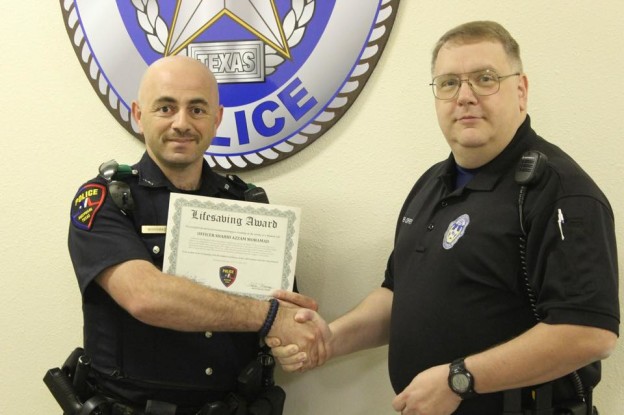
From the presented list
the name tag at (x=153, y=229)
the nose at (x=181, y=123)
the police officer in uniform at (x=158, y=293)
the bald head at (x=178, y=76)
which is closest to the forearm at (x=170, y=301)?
the police officer in uniform at (x=158, y=293)

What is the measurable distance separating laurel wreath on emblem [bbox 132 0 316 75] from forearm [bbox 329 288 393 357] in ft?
2.42

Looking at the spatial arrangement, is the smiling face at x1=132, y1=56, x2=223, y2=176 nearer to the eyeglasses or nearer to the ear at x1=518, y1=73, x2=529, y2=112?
the eyeglasses

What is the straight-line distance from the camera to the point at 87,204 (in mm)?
1567

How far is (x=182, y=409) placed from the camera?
1.60 m

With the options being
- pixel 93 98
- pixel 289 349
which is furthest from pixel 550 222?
pixel 93 98

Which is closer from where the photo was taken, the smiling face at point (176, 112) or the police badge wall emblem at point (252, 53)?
the smiling face at point (176, 112)

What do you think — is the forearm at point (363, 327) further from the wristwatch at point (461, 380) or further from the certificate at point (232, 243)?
Result: the wristwatch at point (461, 380)

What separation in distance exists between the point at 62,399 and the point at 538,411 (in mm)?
1165

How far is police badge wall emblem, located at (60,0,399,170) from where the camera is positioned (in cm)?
176

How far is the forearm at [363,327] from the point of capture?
5.53ft

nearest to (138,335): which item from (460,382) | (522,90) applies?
(460,382)

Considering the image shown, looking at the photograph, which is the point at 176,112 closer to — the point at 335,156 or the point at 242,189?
the point at 242,189

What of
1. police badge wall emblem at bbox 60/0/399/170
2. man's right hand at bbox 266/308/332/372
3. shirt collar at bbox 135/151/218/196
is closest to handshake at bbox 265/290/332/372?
man's right hand at bbox 266/308/332/372

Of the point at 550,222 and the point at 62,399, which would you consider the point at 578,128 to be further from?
the point at 62,399
